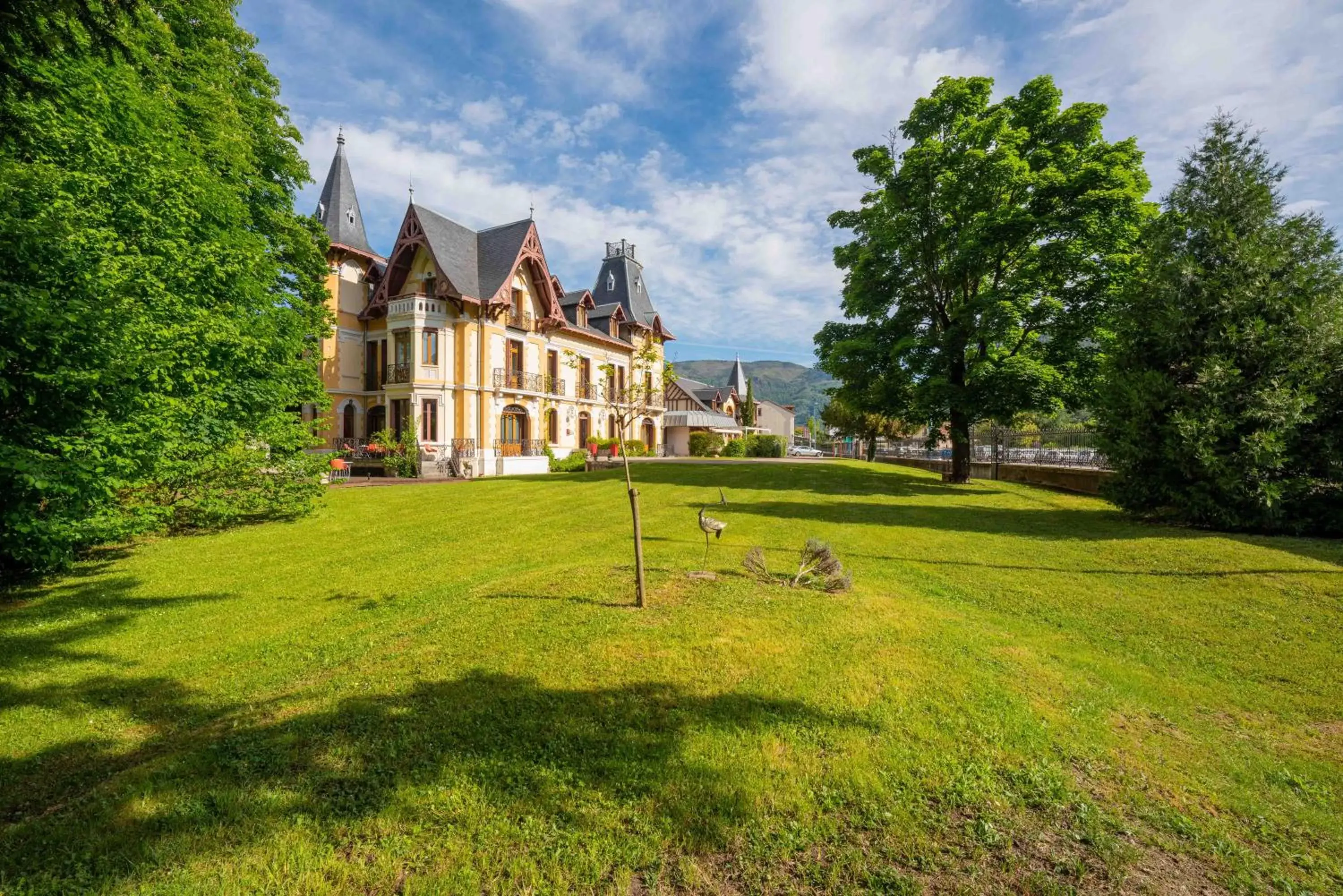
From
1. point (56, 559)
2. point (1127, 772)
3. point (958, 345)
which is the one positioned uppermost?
point (958, 345)

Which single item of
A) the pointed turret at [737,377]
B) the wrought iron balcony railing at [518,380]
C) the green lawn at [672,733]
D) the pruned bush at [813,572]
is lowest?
the green lawn at [672,733]

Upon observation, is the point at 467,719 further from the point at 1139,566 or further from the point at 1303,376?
the point at 1303,376

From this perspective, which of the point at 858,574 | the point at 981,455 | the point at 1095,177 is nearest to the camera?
the point at 858,574

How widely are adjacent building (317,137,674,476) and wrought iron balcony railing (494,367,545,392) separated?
66mm

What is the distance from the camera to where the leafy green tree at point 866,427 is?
43.2 metres

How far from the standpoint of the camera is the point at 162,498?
10453 millimetres

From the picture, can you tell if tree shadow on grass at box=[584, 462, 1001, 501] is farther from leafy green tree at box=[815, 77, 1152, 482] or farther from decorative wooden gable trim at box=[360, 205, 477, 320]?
decorative wooden gable trim at box=[360, 205, 477, 320]

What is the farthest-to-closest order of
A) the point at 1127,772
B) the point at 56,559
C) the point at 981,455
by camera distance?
1. the point at 981,455
2. the point at 56,559
3. the point at 1127,772

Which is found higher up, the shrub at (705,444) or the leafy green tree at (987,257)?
the leafy green tree at (987,257)

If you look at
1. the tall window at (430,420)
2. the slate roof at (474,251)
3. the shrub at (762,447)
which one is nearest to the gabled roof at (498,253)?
the slate roof at (474,251)

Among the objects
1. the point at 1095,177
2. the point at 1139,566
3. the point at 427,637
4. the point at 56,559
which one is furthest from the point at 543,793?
the point at 1095,177

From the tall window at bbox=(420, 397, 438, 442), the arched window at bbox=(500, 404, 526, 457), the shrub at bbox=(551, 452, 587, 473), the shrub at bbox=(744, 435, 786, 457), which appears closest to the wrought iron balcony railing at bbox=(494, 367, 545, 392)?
the arched window at bbox=(500, 404, 526, 457)

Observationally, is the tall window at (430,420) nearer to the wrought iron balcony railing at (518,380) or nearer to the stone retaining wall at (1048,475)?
the wrought iron balcony railing at (518,380)

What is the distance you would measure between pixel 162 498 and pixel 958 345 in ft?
72.4
